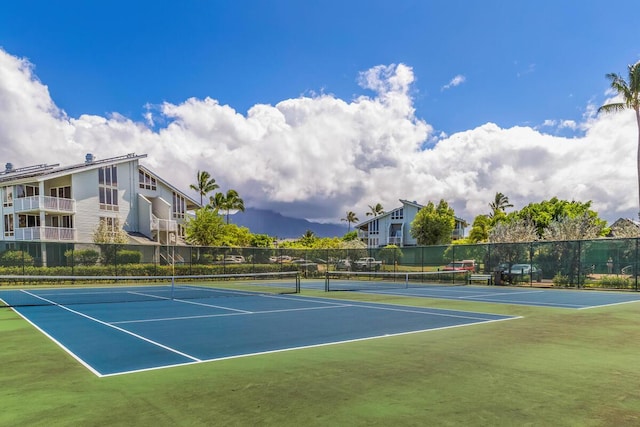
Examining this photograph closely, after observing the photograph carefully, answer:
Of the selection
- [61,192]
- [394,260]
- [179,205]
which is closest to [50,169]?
[61,192]

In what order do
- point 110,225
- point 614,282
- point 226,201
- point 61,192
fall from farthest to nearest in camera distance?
1. point 226,201
2. point 110,225
3. point 61,192
4. point 614,282

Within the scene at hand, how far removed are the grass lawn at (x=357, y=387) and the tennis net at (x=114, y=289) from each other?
329 inches

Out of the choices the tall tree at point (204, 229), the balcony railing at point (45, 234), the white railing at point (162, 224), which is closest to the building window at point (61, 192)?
the balcony railing at point (45, 234)

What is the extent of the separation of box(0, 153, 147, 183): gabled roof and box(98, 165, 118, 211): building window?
0.76 m

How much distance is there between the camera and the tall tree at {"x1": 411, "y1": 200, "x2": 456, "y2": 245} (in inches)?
1834

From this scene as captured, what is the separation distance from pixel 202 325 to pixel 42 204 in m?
29.2

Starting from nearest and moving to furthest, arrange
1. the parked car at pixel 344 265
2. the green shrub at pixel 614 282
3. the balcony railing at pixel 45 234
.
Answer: the green shrub at pixel 614 282 < the balcony railing at pixel 45 234 < the parked car at pixel 344 265

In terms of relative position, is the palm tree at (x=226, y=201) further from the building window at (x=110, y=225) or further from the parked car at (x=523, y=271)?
the parked car at (x=523, y=271)

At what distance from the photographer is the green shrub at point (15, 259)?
23.2 metres

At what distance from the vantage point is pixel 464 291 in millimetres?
19906

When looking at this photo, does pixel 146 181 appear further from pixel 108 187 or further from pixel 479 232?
pixel 479 232

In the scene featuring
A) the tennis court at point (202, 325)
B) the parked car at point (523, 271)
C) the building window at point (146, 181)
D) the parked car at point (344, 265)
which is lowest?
the parked car at point (344, 265)

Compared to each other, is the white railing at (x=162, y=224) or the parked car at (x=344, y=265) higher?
the white railing at (x=162, y=224)

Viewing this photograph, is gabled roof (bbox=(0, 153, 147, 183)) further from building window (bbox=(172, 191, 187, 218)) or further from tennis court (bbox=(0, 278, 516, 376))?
tennis court (bbox=(0, 278, 516, 376))
